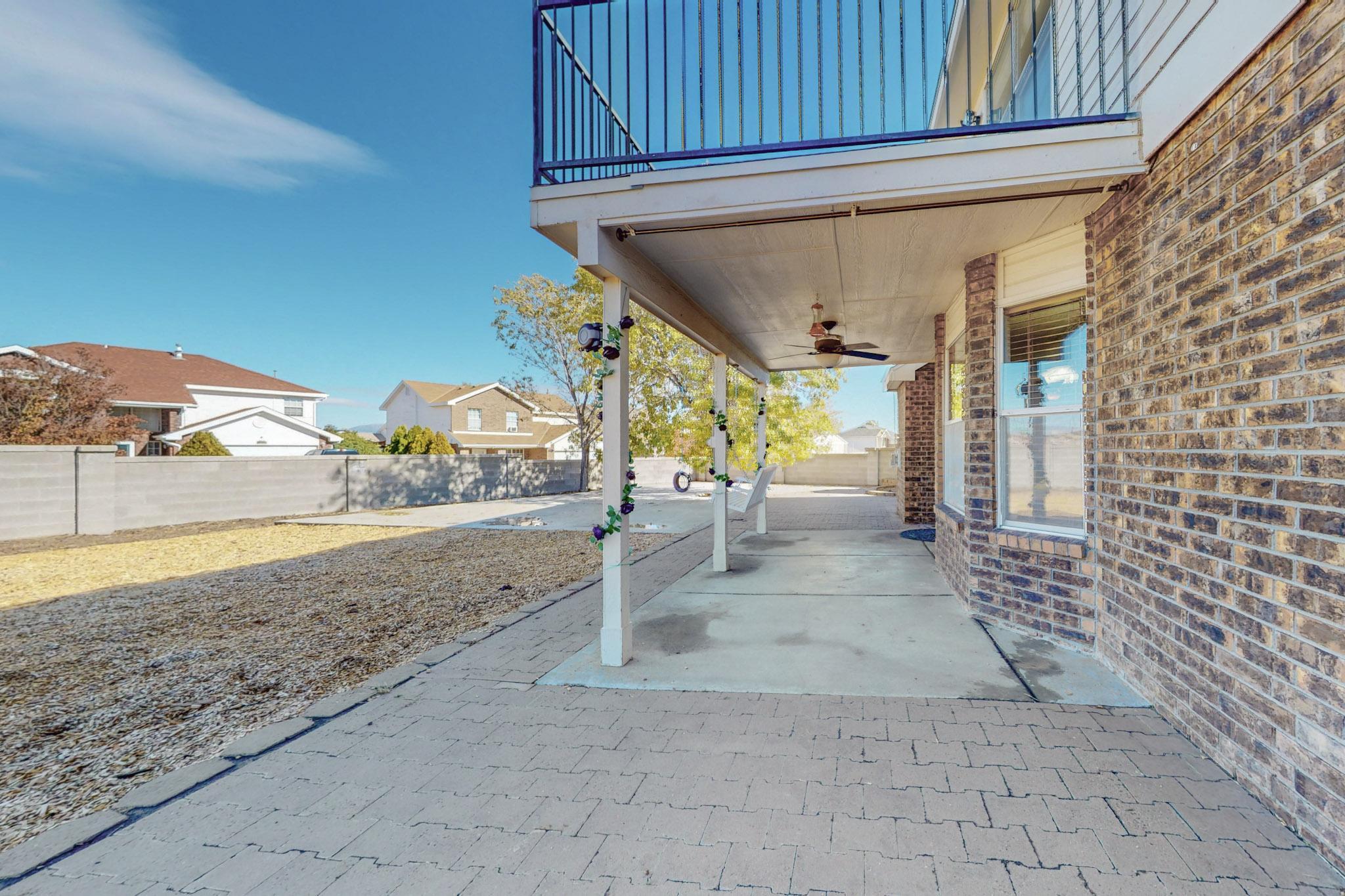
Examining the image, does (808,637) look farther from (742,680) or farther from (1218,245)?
(1218,245)

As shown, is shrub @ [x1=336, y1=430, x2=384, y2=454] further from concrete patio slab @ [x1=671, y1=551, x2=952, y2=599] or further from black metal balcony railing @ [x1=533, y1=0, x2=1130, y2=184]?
black metal balcony railing @ [x1=533, y1=0, x2=1130, y2=184]

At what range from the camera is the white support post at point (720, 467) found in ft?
19.4

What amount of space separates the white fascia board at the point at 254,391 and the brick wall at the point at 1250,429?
27.0m

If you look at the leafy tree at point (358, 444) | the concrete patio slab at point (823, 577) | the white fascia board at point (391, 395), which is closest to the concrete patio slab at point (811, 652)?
the concrete patio slab at point (823, 577)

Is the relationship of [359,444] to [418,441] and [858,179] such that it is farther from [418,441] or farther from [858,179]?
[858,179]

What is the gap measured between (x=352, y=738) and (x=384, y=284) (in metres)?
31.8

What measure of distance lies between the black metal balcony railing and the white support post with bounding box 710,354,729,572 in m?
2.86

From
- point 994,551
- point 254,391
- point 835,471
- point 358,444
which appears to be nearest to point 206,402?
point 254,391

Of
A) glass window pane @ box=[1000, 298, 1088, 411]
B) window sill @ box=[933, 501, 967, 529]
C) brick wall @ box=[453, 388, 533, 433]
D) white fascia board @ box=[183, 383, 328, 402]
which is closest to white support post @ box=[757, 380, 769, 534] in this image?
window sill @ box=[933, 501, 967, 529]

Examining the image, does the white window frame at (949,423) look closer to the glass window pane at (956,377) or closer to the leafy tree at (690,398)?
the glass window pane at (956,377)

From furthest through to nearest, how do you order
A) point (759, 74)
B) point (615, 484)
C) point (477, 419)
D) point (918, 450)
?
point (477, 419) → point (918, 450) → point (615, 484) → point (759, 74)

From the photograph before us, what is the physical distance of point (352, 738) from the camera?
2.57m

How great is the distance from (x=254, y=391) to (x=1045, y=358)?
2752 cm

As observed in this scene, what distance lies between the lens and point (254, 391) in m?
23.2
